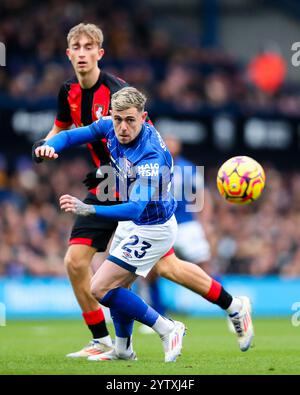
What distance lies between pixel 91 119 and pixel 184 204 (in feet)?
12.9

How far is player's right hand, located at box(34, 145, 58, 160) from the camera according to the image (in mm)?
7449

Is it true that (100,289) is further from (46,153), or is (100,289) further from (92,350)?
(46,153)

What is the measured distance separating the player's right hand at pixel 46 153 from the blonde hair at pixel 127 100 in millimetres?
614

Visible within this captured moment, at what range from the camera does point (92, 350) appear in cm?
823

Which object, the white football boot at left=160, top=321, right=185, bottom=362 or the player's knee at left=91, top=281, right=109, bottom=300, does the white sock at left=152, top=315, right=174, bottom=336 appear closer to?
the white football boot at left=160, top=321, right=185, bottom=362

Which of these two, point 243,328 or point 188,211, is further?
point 188,211

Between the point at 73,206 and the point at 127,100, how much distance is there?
0.92 metres

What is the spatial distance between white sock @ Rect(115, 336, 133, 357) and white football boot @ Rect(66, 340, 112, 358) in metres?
0.46

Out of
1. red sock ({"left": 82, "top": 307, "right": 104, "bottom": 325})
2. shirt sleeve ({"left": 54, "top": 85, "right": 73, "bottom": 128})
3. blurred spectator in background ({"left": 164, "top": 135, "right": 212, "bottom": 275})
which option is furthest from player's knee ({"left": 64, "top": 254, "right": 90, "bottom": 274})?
blurred spectator in background ({"left": 164, "top": 135, "right": 212, "bottom": 275})

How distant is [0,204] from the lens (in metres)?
17.0

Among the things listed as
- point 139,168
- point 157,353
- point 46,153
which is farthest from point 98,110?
point 157,353

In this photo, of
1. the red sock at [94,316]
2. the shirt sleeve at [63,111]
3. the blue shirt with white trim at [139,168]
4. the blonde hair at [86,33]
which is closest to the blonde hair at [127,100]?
the blue shirt with white trim at [139,168]
